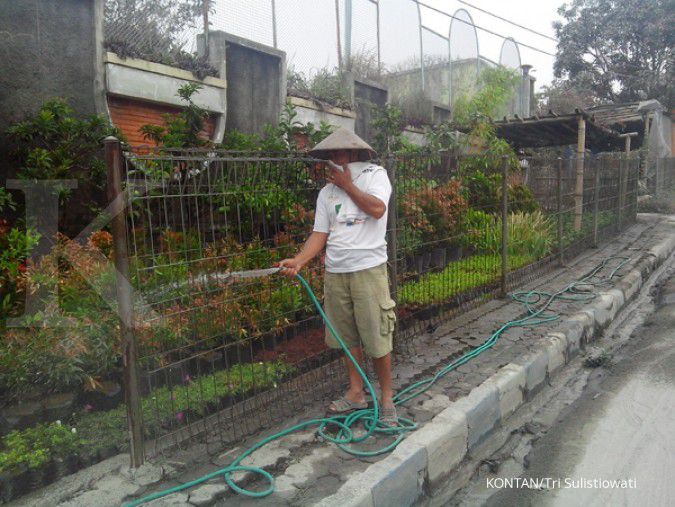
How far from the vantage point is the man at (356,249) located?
11.1 ft

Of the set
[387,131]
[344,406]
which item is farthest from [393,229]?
[387,131]

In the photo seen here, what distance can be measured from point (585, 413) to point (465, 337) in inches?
55.4

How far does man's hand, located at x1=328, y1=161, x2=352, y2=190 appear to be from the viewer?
3.29 meters

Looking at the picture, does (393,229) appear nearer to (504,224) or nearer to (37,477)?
(504,224)

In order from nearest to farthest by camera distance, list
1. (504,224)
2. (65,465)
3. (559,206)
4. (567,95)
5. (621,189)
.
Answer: (65,465) < (504,224) < (559,206) < (621,189) < (567,95)

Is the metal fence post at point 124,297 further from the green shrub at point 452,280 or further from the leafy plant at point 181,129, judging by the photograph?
the green shrub at point 452,280

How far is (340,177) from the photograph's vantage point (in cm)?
329

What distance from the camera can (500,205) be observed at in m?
6.71

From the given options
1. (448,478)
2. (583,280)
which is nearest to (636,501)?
(448,478)

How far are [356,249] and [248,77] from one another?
4942 mm

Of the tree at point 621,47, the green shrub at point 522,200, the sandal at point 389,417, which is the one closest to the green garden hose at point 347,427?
the sandal at point 389,417

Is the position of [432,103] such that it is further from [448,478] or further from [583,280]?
[448,478]

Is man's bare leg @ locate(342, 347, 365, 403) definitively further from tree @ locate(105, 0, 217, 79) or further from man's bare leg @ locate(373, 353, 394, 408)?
tree @ locate(105, 0, 217, 79)

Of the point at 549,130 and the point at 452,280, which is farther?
the point at 549,130
